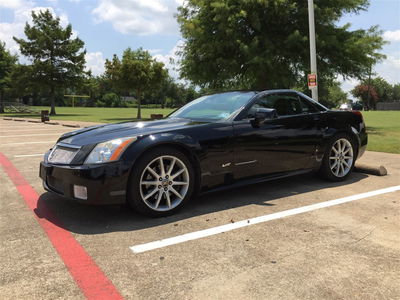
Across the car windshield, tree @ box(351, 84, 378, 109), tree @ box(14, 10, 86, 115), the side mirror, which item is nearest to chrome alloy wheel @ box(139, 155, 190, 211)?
the car windshield

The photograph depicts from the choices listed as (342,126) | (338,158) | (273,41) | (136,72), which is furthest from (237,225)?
(136,72)

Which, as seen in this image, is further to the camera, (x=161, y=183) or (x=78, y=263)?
(x=161, y=183)

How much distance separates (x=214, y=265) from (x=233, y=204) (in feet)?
5.37

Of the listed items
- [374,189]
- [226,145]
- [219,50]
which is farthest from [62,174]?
[219,50]

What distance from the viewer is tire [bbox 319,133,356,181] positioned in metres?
5.42

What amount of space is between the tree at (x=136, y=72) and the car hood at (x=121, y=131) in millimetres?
25832

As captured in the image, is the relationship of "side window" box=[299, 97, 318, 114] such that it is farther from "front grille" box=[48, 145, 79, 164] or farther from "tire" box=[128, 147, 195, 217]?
"front grille" box=[48, 145, 79, 164]

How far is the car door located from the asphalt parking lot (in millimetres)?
420

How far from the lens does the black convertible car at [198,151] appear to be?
3641mm

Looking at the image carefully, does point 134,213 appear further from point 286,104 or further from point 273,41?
point 273,41

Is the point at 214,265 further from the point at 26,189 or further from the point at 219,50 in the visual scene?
the point at 219,50

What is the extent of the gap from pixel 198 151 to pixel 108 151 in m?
0.96

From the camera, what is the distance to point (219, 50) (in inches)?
665

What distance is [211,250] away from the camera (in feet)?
9.99
